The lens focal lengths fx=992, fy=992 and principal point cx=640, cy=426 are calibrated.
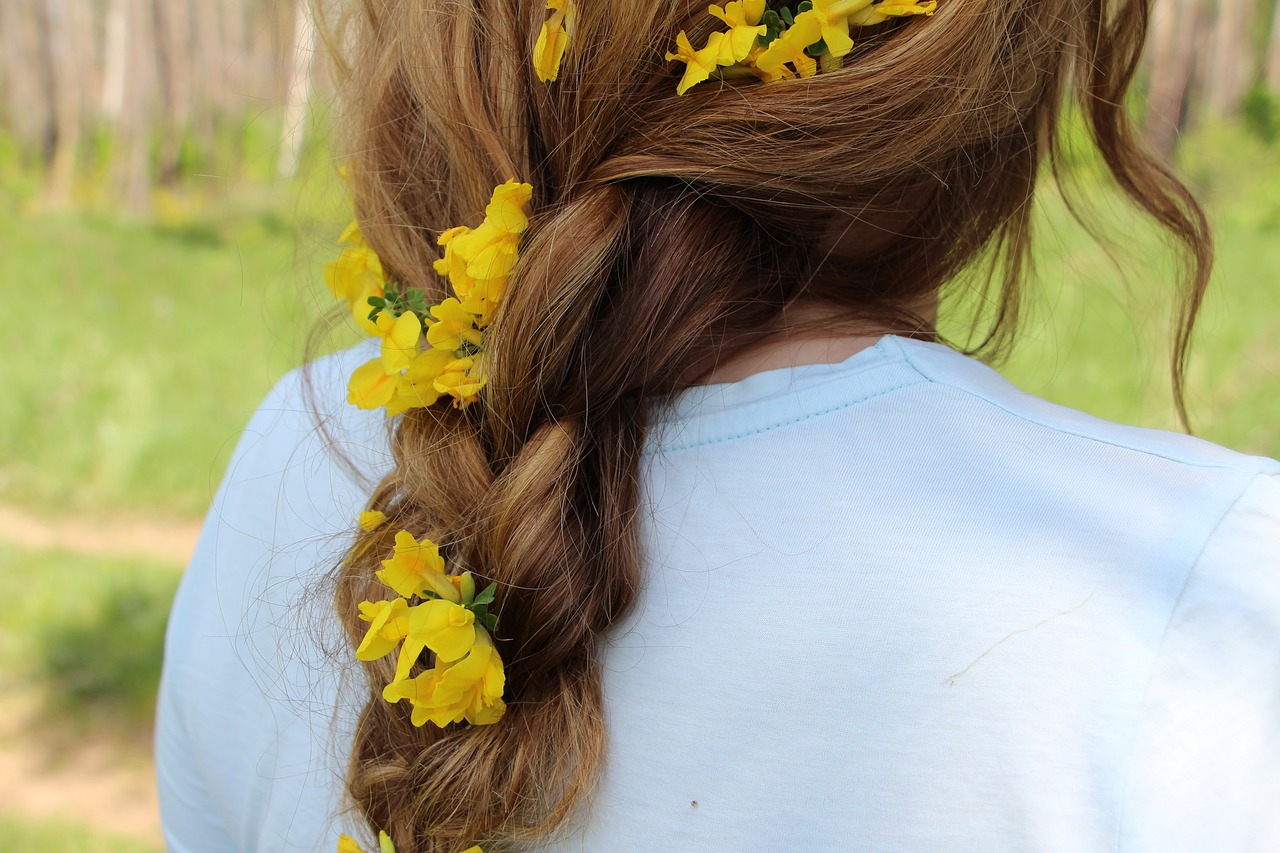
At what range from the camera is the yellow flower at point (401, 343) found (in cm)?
78

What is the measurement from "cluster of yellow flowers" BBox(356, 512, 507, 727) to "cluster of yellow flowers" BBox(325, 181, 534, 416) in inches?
5.1

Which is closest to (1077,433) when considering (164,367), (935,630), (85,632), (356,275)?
(935,630)

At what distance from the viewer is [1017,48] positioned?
0.86 m

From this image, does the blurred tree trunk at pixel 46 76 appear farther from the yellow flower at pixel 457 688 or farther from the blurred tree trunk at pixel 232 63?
the yellow flower at pixel 457 688

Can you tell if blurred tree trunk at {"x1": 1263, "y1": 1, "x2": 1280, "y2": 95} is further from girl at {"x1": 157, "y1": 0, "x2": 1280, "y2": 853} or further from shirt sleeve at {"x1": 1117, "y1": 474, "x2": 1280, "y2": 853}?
shirt sleeve at {"x1": 1117, "y1": 474, "x2": 1280, "y2": 853}

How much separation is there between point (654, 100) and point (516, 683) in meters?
0.47

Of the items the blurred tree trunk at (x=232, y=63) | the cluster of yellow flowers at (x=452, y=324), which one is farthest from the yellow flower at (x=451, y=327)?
the blurred tree trunk at (x=232, y=63)

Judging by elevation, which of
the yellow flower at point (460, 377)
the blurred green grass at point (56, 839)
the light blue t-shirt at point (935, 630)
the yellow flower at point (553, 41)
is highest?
the yellow flower at point (553, 41)

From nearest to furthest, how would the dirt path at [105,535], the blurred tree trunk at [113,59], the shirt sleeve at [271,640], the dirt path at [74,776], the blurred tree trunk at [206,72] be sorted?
the shirt sleeve at [271,640]
the dirt path at [74,776]
the dirt path at [105,535]
the blurred tree trunk at [113,59]
the blurred tree trunk at [206,72]

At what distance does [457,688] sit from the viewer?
716mm

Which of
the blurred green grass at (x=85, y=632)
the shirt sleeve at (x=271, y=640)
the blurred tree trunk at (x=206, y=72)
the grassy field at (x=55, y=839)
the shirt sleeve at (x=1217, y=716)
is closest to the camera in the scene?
the shirt sleeve at (x=1217, y=716)

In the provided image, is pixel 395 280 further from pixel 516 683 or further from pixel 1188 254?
pixel 1188 254

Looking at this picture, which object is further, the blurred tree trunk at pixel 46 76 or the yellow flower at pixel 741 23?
the blurred tree trunk at pixel 46 76

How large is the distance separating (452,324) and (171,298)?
4.89 m
